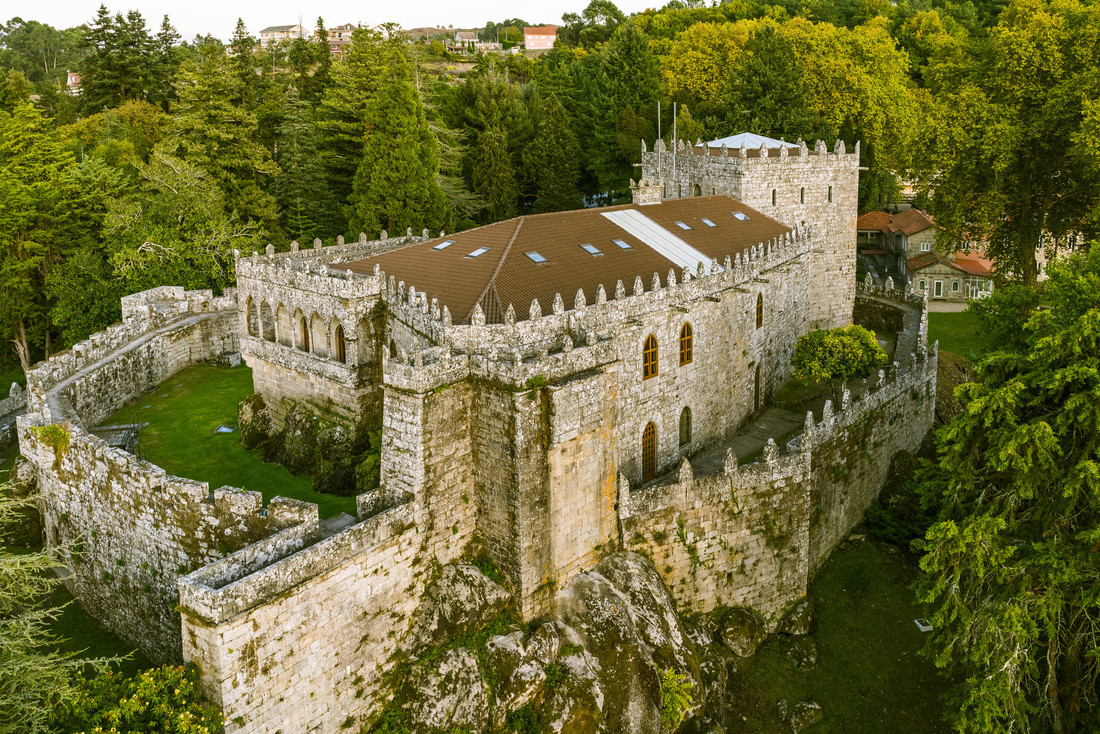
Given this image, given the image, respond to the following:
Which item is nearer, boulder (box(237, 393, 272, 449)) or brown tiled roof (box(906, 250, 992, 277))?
boulder (box(237, 393, 272, 449))

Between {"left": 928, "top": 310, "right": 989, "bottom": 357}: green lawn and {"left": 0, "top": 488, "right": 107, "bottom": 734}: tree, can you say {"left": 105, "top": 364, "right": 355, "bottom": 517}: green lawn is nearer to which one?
{"left": 0, "top": 488, "right": 107, "bottom": 734}: tree

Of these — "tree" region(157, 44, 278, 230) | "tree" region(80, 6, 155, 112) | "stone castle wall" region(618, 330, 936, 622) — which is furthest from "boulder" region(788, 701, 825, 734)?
"tree" region(80, 6, 155, 112)

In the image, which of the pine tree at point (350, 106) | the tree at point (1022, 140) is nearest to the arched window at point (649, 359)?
the tree at point (1022, 140)

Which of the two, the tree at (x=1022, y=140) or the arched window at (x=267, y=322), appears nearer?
the arched window at (x=267, y=322)

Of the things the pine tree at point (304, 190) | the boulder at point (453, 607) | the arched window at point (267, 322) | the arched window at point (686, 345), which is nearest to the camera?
the boulder at point (453, 607)

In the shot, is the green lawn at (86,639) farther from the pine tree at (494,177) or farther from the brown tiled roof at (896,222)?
the brown tiled roof at (896,222)

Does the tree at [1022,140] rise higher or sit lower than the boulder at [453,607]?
higher

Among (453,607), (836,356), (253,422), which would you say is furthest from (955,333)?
(453,607)
